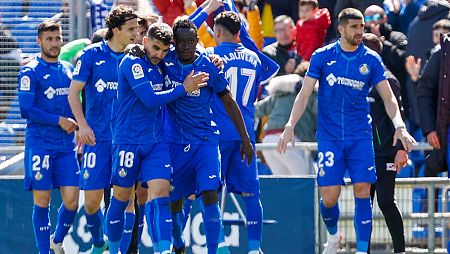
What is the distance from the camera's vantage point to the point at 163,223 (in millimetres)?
11750

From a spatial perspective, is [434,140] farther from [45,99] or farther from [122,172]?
[45,99]

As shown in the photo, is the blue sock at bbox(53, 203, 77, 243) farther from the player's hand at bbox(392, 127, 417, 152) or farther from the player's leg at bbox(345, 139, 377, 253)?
the player's hand at bbox(392, 127, 417, 152)

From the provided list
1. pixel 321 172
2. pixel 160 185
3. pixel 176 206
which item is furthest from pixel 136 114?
pixel 321 172

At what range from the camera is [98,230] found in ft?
44.7

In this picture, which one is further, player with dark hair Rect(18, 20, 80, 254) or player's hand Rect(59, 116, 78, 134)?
player with dark hair Rect(18, 20, 80, 254)

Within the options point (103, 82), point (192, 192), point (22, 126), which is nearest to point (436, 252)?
point (192, 192)

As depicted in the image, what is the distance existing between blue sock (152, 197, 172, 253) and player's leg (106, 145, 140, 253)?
0.47m

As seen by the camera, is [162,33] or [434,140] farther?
[434,140]

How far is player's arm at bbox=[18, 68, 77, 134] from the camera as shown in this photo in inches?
527

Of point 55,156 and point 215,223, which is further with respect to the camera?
point 55,156

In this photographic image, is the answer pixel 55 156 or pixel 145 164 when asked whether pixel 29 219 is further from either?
pixel 145 164

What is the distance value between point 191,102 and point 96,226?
2.14 metres

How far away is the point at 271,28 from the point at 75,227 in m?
4.50

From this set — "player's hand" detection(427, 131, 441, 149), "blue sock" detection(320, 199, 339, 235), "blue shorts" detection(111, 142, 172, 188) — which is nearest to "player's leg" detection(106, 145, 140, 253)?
"blue shorts" detection(111, 142, 172, 188)
